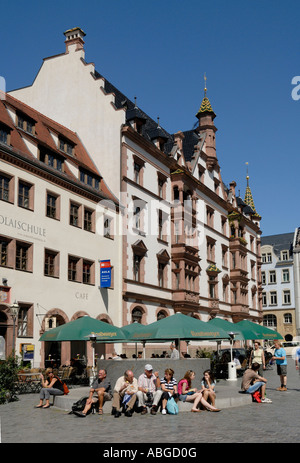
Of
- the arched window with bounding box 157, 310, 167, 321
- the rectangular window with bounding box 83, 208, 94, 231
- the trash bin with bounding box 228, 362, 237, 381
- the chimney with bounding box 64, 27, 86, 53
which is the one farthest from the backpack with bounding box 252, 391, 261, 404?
the chimney with bounding box 64, 27, 86, 53

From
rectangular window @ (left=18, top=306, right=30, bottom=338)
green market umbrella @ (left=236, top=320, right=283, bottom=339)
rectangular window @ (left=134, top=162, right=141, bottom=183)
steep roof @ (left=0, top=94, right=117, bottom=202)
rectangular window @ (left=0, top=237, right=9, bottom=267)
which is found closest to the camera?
rectangular window @ (left=0, top=237, right=9, bottom=267)

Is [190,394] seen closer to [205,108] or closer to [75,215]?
[75,215]

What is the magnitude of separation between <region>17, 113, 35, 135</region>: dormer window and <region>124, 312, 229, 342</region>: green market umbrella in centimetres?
1545

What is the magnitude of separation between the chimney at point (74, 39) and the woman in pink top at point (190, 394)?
101 feet

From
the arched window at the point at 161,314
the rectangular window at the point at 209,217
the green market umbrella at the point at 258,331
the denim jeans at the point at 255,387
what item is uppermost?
the rectangular window at the point at 209,217

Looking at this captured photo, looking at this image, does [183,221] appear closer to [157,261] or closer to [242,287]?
[157,261]

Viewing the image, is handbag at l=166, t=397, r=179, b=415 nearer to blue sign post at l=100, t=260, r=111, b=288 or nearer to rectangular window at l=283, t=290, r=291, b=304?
blue sign post at l=100, t=260, r=111, b=288

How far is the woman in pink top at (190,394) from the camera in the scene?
1605 cm

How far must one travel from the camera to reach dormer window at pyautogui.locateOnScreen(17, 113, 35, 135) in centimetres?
3102

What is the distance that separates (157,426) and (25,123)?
22.4 meters

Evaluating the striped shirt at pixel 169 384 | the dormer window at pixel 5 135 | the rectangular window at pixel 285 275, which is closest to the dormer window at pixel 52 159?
the dormer window at pixel 5 135

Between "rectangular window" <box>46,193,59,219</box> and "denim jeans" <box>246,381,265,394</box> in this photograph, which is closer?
"denim jeans" <box>246,381,265,394</box>

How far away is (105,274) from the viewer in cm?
3419

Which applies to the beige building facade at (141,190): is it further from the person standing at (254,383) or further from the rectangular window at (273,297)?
the rectangular window at (273,297)
